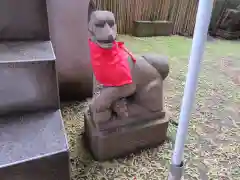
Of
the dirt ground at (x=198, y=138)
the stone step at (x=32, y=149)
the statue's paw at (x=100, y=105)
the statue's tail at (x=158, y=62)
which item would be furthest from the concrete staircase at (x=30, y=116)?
the statue's tail at (x=158, y=62)

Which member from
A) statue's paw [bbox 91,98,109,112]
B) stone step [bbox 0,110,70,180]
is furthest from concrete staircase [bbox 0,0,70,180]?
statue's paw [bbox 91,98,109,112]

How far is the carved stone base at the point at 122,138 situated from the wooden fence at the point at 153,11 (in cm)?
159

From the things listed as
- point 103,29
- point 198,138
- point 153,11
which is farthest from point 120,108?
point 153,11

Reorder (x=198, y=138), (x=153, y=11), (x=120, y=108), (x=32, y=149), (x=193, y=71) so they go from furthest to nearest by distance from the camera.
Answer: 1. (x=153, y=11)
2. (x=198, y=138)
3. (x=120, y=108)
4. (x=32, y=149)
5. (x=193, y=71)

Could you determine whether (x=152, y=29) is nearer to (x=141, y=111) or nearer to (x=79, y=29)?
(x=79, y=29)

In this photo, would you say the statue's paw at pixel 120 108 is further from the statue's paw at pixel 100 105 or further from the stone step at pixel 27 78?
the stone step at pixel 27 78

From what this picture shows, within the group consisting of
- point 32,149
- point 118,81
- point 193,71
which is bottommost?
point 32,149

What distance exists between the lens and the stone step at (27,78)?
0.84 meters

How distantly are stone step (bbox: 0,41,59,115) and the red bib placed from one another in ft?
0.50

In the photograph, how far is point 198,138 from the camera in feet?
4.02

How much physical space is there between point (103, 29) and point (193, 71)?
1.47 feet

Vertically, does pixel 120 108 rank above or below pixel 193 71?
below

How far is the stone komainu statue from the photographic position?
917 millimetres

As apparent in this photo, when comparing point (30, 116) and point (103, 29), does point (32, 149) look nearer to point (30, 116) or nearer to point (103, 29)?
point (30, 116)
